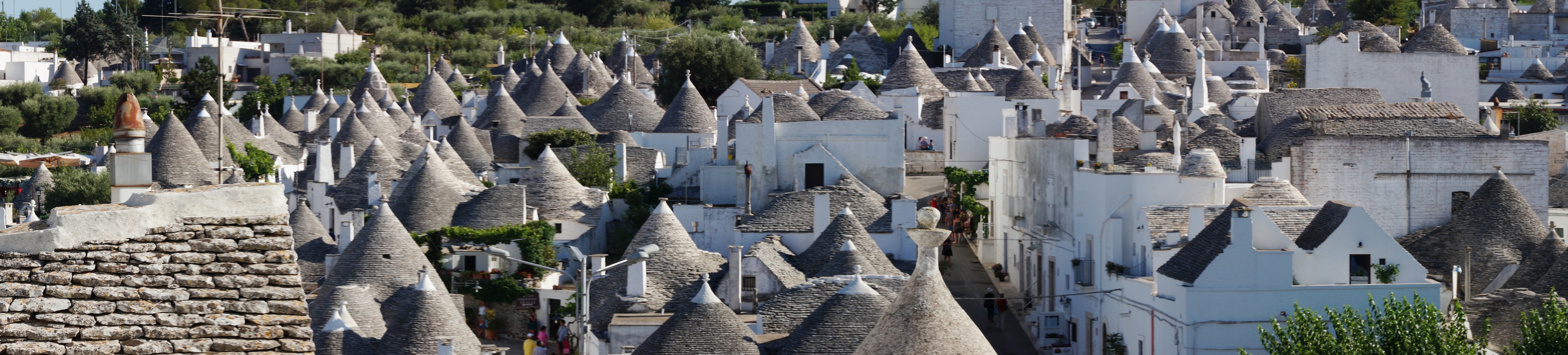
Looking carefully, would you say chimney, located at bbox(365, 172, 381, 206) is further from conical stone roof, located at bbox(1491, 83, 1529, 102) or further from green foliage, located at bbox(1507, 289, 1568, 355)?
conical stone roof, located at bbox(1491, 83, 1529, 102)

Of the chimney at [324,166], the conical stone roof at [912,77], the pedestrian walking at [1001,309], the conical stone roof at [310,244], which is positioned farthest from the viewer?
the conical stone roof at [912,77]

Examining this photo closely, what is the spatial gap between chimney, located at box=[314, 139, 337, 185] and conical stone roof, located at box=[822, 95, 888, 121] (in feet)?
43.0

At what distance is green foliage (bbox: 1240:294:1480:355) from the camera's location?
22828 millimetres

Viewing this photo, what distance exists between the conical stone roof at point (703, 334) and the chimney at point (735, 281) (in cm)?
433

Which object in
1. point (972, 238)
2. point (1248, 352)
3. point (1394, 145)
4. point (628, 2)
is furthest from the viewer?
point (628, 2)

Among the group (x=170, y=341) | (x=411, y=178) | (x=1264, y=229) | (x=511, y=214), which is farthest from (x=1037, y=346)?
(x=170, y=341)

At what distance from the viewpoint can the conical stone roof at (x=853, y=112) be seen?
4297 centimetres

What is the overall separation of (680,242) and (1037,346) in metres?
6.64

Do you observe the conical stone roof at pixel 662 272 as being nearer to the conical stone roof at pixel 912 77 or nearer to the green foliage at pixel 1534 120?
the conical stone roof at pixel 912 77

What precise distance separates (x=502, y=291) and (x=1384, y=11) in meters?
52.5

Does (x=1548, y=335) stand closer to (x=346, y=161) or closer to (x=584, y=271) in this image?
(x=584, y=271)

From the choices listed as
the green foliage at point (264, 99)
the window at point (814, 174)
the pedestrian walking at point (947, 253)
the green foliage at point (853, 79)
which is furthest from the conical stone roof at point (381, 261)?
the green foliage at point (264, 99)

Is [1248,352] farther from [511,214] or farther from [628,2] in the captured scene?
[628,2]

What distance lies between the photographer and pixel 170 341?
1151 centimetres
